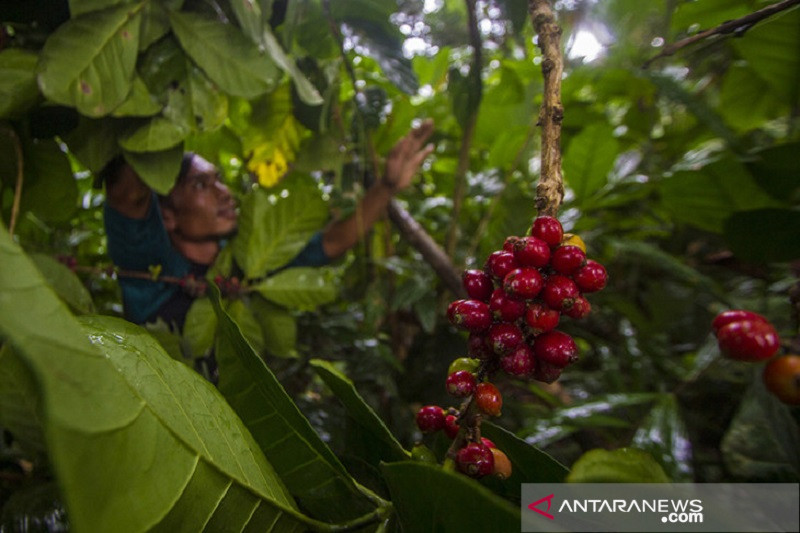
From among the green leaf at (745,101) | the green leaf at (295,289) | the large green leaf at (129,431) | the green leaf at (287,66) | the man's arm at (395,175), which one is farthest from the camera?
the green leaf at (745,101)

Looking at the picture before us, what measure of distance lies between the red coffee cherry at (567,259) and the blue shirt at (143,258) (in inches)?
24.1

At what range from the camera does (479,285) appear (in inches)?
13.3

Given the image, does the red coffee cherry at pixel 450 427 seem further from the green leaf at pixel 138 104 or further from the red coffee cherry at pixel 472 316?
the green leaf at pixel 138 104

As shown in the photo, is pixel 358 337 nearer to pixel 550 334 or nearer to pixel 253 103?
pixel 253 103

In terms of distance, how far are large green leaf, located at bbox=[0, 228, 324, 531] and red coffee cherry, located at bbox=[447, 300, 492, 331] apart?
16 centimetres

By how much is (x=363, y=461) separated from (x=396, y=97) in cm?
85

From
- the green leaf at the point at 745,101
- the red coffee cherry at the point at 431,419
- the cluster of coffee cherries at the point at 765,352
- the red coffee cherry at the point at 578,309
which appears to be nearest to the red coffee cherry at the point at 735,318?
the cluster of coffee cherries at the point at 765,352

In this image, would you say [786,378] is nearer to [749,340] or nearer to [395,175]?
[749,340]

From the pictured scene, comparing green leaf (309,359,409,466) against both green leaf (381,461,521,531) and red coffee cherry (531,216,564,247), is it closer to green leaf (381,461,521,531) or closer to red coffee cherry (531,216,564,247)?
green leaf (381,461,521,531)

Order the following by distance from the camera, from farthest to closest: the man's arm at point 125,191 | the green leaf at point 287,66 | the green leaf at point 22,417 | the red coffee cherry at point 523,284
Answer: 1. the man's arm at point 125,191
2. the green leaf at point 287,66
3. the green leaf at point 22,417
4. the red coffee cherry at point 523,284

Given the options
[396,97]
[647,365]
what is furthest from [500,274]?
[647,365]

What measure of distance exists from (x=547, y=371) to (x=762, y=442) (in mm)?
833

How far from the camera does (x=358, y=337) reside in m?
0.95

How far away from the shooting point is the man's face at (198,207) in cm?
79
